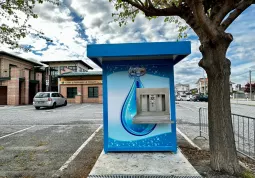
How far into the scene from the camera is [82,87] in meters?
24.3

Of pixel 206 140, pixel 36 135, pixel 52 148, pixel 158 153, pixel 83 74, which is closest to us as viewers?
pixel 158 153

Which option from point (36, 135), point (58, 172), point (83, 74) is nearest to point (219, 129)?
point (58, 172)

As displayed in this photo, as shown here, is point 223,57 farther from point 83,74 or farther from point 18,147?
point 83,74

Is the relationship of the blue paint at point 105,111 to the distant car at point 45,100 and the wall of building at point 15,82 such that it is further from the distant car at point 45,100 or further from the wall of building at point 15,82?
the wall of building at point 15,82

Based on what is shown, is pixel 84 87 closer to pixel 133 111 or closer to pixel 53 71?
pixel 53 71

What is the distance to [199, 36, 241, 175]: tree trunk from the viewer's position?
3230 mm

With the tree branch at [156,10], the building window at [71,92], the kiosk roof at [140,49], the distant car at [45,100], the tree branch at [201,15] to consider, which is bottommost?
the distant car at [45,100]

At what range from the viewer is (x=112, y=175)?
121 inches

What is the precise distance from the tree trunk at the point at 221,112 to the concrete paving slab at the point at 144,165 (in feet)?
2.00

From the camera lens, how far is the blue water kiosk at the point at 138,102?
4.09 metres

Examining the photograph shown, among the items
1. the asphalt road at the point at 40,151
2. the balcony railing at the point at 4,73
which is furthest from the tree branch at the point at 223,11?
the balcony railing at the point at 4,73

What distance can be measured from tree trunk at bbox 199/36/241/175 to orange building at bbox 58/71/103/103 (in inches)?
830

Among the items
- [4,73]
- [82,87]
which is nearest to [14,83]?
[4,73]

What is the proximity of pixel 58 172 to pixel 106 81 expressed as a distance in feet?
7.14
